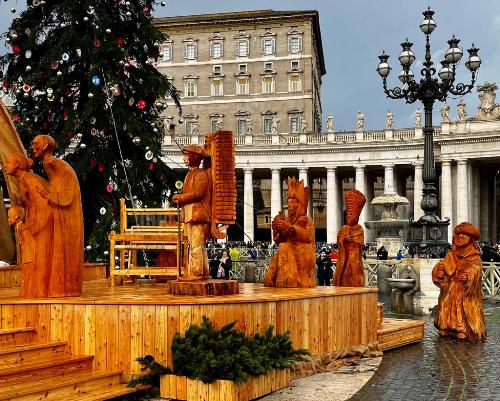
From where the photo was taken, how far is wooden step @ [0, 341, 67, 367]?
714 centimetres

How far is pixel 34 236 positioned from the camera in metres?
8.46

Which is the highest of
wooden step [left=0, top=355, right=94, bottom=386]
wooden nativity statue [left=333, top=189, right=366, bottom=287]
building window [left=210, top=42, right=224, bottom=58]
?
building window [left=210, top=42, right=224, bottom=58]

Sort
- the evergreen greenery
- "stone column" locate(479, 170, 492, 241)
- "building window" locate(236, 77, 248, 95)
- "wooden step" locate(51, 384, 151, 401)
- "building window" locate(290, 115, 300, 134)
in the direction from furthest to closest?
"building window" locate(236, 77, 248, 95), "building window" locate(290, 115, 300, 134), "stone column" locate(479, 170, 492, 241), the evergreen greenery, "wooden step" locate(51, 384, 151, 401)

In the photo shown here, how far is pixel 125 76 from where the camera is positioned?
62.0 feet

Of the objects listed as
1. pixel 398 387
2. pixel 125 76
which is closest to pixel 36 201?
pixel 398 387

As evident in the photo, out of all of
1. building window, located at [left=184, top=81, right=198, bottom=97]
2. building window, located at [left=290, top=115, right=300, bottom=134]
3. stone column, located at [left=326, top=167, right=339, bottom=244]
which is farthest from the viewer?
building window, located at [left=184, top=81, right=198, bottom=97]

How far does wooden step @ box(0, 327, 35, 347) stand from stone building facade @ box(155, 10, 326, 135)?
70.1m

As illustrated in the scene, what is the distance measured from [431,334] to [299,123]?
64846 millimetres

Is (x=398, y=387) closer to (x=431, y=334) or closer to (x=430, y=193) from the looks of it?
(x=431, y=334)

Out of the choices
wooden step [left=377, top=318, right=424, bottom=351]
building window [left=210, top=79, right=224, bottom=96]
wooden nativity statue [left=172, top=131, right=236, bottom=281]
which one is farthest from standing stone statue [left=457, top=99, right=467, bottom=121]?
wooden nativity statue [left=172, top=131, right=236, bottom=281]

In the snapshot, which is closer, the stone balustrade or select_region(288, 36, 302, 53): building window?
the stone balustrade

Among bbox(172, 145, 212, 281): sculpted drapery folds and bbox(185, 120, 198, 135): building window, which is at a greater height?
bbox(185, 120, 198, 135): building window

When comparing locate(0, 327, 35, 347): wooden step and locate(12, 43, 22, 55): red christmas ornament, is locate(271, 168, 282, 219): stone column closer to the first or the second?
locate(12, 43, 22, 55): red christmas ornament

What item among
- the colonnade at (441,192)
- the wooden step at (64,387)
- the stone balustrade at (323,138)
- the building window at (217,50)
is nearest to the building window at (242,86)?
the building window at (217,50)
